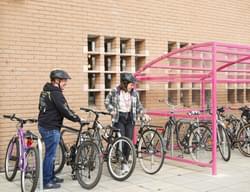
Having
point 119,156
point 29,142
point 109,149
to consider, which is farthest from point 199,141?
point 29,142

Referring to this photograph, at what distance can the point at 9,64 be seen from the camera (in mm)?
6684

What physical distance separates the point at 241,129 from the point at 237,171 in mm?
1651

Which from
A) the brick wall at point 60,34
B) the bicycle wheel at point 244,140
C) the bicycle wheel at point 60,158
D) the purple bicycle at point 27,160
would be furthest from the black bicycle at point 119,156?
the bicycle wheel at point 244,140

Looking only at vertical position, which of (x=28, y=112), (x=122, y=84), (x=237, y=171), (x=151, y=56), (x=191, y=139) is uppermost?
(x=151, y=56)

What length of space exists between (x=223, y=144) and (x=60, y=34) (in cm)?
367

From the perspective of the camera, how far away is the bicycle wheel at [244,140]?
811 cm

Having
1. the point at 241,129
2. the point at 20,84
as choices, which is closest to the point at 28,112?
the point at 20,84

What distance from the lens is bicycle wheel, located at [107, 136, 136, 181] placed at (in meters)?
6.06

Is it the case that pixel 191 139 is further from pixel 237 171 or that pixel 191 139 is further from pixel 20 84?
pixel 20 84

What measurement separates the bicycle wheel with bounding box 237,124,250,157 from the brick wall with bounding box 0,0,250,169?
2425 millimetres

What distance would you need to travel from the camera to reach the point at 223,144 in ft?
24.6

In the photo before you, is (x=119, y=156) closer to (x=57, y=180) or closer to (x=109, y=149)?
(x=109, y=149)

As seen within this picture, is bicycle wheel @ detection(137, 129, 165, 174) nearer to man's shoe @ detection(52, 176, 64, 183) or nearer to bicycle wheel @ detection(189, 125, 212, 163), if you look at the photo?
bicycle wheel @ detection(189, 125, 212, 163)

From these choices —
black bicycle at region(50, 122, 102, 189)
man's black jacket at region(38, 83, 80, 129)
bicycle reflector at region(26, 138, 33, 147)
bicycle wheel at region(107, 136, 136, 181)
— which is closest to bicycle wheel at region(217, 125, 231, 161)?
bicycle wheel at region(107, 136, 136, 181)
